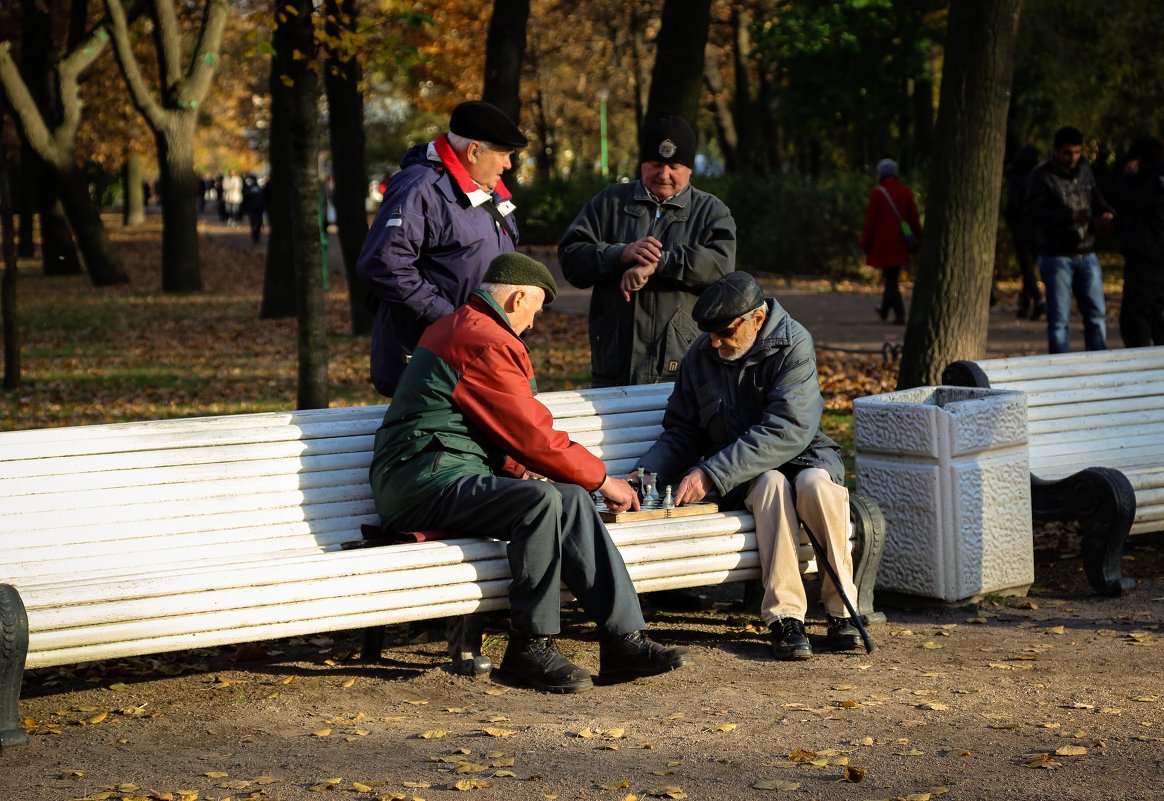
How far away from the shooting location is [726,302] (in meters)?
6.23

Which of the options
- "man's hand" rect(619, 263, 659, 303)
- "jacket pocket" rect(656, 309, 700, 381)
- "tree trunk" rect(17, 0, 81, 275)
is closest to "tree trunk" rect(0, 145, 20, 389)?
"jacket pocket" rect(656, 309, 700, 381)

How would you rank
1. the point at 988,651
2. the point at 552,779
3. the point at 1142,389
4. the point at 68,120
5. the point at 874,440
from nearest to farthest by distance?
the point at 552,779
the point at 988,651
the point at 874,440
the point at 1142,389
the point at 68,120

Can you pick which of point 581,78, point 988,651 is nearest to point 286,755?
point 988,651

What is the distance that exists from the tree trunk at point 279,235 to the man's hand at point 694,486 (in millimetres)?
15619

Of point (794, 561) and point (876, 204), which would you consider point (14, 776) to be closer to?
point (794, 561)

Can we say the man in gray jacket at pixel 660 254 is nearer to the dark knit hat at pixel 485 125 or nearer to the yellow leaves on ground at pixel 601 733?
the dark knit hat at pixel 485 125

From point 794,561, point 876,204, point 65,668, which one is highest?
point 876,204

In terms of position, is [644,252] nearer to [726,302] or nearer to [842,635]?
[726,302]

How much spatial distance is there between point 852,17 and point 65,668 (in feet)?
101

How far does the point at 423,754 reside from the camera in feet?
16.1

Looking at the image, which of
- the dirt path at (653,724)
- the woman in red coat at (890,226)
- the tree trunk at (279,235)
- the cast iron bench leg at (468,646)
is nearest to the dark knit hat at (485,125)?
the cast iron bench leg at (468,646)

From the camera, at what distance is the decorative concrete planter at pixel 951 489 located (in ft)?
21.9

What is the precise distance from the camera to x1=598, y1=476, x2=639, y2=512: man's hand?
608cm

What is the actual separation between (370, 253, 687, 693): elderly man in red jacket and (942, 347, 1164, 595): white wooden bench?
2.23 meters
